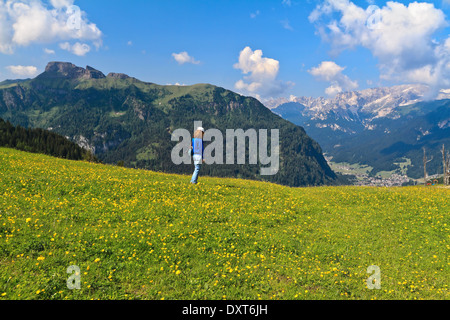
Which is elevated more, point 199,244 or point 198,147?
point 198,147

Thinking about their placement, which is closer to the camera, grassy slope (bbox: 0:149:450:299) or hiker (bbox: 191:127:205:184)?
grassy slope (bbox: 0:149:450:299)

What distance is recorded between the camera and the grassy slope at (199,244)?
8602mm

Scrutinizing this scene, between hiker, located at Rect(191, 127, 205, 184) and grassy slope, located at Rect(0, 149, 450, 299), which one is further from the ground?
hiker, located at Rect(191, 127, 205, 184)

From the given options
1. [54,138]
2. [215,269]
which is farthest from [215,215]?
[54,138]

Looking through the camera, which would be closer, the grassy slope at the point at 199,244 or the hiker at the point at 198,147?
the grassy slope at the point at 199,244

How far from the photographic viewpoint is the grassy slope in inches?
339

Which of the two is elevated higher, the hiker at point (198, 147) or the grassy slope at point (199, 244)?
the hiker at point (198, 147)

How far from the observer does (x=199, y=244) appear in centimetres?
1159

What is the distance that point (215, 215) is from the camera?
48.6ft

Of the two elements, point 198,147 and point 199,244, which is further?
point 198,147
